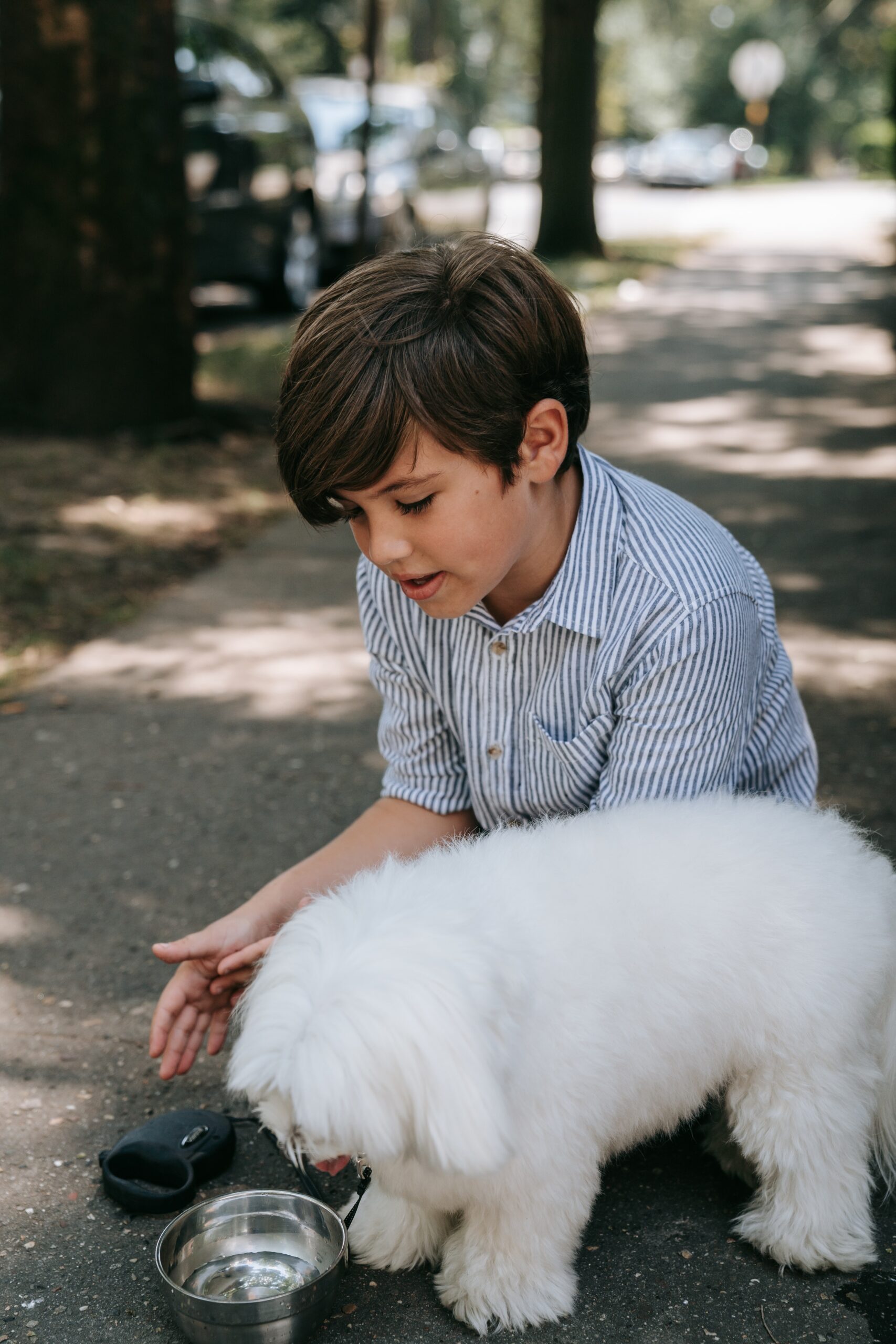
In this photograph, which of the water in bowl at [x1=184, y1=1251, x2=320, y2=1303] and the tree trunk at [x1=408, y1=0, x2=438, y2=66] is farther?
the tree trunk at [x1=408, y1=0, x2=438, y2=66]

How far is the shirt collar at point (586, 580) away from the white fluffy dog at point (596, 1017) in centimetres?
36

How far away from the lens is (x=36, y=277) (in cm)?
658

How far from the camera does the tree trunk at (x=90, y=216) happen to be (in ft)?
20.9

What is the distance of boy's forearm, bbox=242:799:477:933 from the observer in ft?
7.63

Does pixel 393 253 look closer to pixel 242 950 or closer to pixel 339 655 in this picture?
pixel 242 950

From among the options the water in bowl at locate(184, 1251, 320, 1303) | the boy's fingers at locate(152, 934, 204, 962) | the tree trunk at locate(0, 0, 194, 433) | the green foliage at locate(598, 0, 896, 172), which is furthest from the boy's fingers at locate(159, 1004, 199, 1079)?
the green foliage at locate(598, 0, 896, 172)

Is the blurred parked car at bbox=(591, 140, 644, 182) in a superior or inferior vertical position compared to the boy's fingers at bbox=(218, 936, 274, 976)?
superior

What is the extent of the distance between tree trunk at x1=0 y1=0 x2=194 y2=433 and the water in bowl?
5518 millimetres

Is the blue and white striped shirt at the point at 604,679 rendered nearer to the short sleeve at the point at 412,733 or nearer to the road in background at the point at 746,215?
the short sleeve at the point at 412,733

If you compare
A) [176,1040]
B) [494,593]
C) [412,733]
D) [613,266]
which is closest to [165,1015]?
[176,1040]

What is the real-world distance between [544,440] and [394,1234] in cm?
132

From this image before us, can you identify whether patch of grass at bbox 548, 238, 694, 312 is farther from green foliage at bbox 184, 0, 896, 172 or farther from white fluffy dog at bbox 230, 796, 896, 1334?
green foliage at bbox 184, 0, 896, 172

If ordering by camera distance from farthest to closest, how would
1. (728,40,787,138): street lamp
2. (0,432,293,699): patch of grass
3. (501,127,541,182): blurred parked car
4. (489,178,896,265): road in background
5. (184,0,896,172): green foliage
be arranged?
(184,0,896,172): green foliage → (501,127,541,182): blurred parked car → (728,40,787,138): street lamp → (489,178,896,265): road in background → (0,432,293,699): patch of grass

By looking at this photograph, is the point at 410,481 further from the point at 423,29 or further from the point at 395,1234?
the point at 423,29
